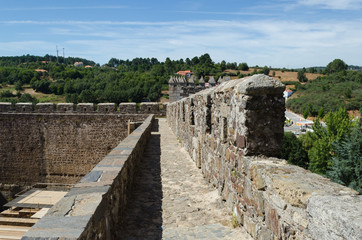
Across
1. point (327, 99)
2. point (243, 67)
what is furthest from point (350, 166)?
point (243, 67)

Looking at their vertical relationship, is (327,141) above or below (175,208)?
below

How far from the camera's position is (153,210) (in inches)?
146

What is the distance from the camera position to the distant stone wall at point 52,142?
50.0ft

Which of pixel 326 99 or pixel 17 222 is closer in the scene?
pixel 17 222

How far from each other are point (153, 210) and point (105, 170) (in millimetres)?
902

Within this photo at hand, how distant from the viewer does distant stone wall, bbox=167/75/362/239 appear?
154 cm

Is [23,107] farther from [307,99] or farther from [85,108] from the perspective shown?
[307,99]

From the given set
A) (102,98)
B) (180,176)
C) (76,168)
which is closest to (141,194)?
(180,176)

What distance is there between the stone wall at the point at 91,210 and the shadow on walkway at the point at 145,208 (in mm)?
147

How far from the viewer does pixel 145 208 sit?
379 centimetres

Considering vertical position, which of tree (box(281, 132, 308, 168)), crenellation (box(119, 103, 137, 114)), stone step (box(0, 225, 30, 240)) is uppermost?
crenellation (box(119, 103, 137, 114))

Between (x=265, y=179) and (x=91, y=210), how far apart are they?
141 cm

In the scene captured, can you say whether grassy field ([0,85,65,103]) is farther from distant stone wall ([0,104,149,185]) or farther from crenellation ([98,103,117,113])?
crenellation ([98,103,117,113])

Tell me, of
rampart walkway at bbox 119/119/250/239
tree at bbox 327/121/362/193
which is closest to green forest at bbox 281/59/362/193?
tree at bbox 327/121/362/193
